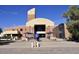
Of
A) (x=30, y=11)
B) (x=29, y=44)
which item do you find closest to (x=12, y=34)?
(x=29, y=44)

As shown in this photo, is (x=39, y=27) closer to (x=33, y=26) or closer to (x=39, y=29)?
(x=39, y=29)

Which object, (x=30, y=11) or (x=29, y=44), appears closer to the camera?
(x=30, y=11)

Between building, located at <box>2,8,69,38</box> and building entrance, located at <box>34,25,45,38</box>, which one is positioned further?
building entrance, located at <box>34,25,45,38</box>

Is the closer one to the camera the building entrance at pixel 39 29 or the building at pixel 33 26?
the building at pixel 33 26

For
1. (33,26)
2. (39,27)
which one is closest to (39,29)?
(39,27)

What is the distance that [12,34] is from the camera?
54.3ft

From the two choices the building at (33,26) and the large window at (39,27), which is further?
the large window at (39,27)

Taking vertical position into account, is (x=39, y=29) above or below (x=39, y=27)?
below

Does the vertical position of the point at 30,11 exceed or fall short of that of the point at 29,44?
it exceeds it

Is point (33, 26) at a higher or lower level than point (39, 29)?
higher
